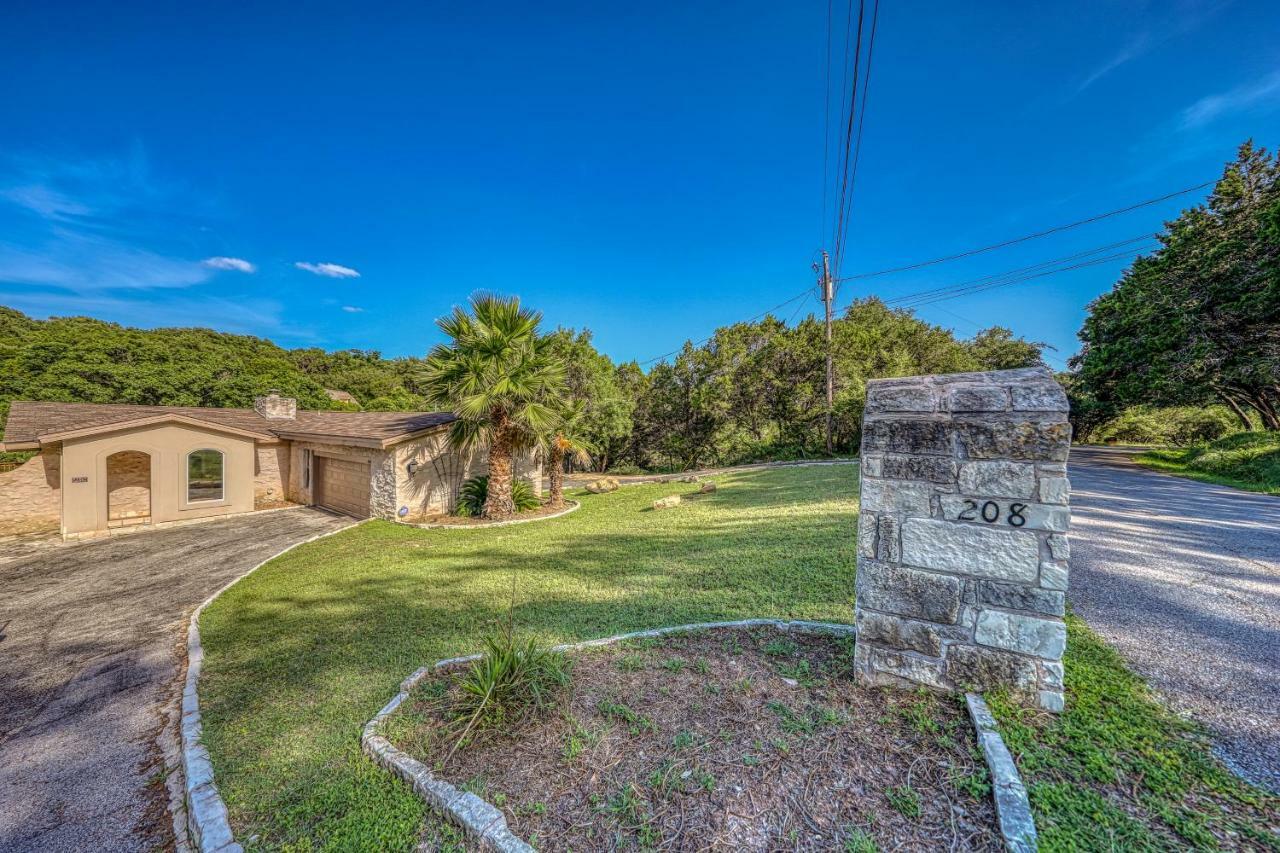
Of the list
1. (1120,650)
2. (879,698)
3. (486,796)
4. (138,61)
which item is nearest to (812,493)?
(1120,650)

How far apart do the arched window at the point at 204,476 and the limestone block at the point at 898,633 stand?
14.3 metres

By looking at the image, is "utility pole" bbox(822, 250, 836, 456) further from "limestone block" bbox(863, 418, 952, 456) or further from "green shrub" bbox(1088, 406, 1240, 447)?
"limestone block" bbox(863, 418, 952, 456)

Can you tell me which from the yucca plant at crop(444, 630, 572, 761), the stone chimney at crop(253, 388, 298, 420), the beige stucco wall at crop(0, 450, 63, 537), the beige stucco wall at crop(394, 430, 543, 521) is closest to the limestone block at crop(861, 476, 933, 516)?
the yucca plant at crop(444, 630, 572, 761)

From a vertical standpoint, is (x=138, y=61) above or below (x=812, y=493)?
above

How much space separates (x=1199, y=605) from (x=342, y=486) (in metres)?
14.9

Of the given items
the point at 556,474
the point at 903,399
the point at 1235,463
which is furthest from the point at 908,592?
the point at 1235,463

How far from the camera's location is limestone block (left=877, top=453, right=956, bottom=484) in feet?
8.47

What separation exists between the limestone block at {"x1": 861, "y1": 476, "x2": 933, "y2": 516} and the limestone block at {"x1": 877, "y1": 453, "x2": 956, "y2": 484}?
42 millimetres

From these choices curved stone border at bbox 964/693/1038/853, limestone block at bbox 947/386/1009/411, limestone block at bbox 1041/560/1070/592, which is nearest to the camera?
curved stone border at bbox 964/693/1038/853

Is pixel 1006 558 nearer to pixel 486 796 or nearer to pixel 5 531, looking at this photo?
pixel 486 796

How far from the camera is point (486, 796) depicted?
7.08ft

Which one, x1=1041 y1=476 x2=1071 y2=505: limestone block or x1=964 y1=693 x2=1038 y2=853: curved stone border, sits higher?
x1=1041 y1=476 x2=1071 y2=505: limestone block

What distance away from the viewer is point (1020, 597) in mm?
2422

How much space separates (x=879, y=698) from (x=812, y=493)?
25.8 feet
